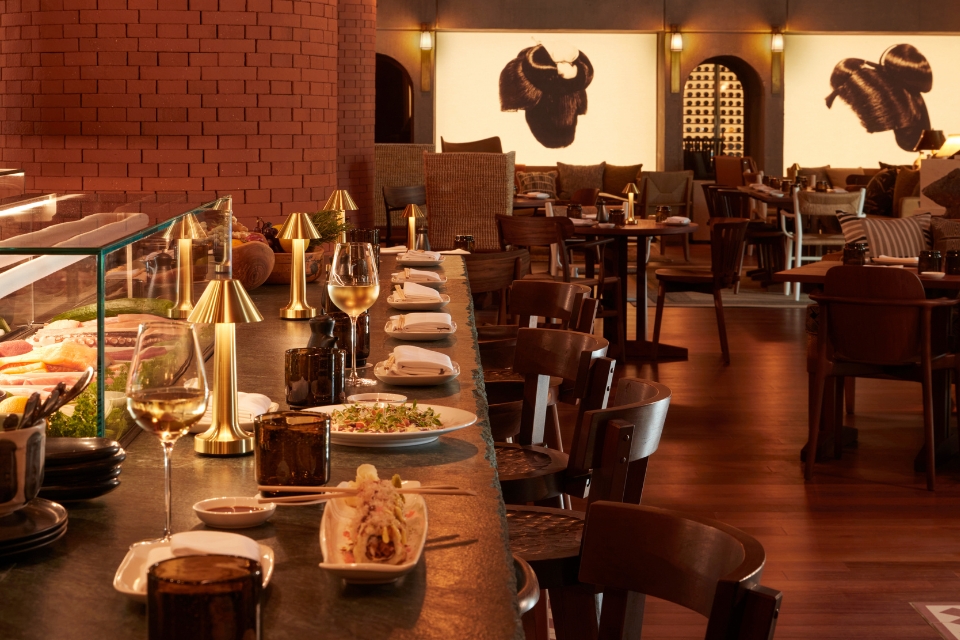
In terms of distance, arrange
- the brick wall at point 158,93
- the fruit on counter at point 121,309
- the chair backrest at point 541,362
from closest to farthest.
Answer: the fruit on counter at point 121,309
the chair backrest at point 541,362
the brick wall at point 158,93

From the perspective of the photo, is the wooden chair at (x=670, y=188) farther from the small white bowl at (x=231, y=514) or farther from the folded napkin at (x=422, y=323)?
the small white bowl at (x=231, y=514)

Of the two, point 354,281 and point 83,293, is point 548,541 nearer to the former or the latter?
point 354,281

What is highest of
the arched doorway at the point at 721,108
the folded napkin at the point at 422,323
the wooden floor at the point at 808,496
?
the arched doorway at the point at 721,108

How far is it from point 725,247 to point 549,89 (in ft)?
29.6

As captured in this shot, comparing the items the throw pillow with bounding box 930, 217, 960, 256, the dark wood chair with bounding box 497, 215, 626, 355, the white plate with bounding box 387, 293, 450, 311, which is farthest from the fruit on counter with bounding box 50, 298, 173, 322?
the throw pillow with bounding box 930, 217, 960, 256

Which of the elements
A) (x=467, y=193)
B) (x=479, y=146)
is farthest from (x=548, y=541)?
(x=479, y=146)

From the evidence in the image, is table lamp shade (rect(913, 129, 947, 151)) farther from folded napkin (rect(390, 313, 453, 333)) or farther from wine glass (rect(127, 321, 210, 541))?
wine glass (rect(127, 321, 210, 541))

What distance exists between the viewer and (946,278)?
16.4 ft

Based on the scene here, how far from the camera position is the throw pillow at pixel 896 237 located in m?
6.59

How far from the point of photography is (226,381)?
1.65 metres

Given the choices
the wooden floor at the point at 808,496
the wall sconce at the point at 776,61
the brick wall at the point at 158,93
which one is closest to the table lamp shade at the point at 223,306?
the wooden floor at the point at 808,496

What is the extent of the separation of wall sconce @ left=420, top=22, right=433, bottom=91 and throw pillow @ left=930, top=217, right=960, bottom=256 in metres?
9.80

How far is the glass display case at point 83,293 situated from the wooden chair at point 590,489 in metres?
0.79

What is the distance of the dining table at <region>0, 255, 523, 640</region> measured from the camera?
1.04m
